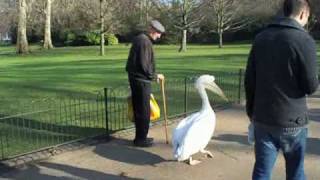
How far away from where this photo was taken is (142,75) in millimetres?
8000

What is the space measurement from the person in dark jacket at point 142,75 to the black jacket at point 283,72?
3.48 meters

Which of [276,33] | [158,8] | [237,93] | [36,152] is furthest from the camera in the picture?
[158,8]

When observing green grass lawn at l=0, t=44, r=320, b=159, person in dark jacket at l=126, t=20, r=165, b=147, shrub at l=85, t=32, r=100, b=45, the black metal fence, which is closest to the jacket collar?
person in dark jacket at l=126, t=20, r=165, b=147

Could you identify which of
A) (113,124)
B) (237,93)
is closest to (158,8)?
(237,93)

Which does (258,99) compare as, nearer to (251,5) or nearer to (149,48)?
(149,48)

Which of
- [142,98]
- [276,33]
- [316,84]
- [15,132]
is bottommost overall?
[15,132]

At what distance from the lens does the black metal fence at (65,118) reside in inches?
345

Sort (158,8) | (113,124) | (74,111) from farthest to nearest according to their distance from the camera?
(158,8)
(74,111)
(113,124)

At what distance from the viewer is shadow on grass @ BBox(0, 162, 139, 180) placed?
6.80 m

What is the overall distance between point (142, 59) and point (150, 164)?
1.52m

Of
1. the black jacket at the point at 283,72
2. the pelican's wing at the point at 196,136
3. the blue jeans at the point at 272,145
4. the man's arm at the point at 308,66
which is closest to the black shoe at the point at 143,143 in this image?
the pelican's wing at the point at 196,136

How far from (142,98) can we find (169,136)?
1.08 meters

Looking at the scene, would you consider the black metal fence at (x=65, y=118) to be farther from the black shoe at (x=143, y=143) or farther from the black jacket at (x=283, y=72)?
the black jacket at (x=283, y=72)

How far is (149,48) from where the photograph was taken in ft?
25.9
